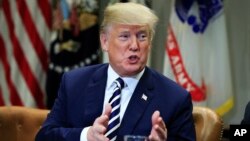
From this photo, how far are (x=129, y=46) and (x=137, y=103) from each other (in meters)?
0.25

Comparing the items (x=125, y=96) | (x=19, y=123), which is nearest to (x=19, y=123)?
(x=19, y=123)

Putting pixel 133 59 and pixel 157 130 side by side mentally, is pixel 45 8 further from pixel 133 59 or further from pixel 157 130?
pixel 157 130

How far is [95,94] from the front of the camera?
7.92ft

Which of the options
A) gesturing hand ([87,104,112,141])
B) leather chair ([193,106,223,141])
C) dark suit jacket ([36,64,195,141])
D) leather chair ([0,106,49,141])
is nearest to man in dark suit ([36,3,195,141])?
dark suit jacket ([36,64,195,141])

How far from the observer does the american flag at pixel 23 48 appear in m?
4.14

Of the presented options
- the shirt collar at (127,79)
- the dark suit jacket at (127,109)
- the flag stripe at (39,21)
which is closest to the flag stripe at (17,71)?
the flag stripe at (39,21)

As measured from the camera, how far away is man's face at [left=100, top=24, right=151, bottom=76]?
7.57 ft

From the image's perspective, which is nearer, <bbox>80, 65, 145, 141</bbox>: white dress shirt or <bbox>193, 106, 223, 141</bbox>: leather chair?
<bbox>80, 65, 145, 141</bbox>: white dress shirt

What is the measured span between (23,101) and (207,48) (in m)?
1.47

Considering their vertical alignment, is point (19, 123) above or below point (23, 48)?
below

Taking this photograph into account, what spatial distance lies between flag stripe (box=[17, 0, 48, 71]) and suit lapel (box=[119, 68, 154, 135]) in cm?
187

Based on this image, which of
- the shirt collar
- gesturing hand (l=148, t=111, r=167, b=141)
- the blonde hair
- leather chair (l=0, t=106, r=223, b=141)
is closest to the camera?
gesturing hand (l=148, t=111, r=167, b=141)

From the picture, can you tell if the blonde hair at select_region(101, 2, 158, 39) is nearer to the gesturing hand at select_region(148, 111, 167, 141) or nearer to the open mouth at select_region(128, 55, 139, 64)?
the open mouth at select_region(128, 55, 139, 64)

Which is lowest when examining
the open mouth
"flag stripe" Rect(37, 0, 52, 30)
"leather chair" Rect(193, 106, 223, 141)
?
"leather chair" Rect(193, 106, 223, 141)
